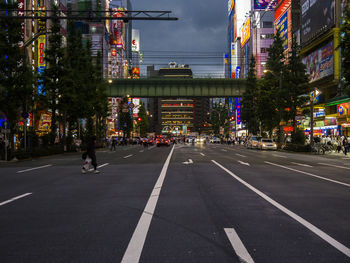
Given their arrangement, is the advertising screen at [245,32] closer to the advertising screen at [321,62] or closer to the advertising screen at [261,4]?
the advertising screen at [261,4]

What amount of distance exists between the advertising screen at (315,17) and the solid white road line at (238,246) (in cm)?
4843

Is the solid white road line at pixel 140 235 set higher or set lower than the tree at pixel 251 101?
lower

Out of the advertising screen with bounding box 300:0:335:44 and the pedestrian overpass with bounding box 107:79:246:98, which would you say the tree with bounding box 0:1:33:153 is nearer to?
the pedestrian overpass with bounding box 107:79:246:98

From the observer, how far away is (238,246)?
14.8ft

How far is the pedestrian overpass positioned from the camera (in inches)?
2019

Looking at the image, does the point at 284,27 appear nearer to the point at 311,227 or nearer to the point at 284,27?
the point at 284,27

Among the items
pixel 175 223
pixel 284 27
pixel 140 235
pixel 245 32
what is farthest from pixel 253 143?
pixel 245 32

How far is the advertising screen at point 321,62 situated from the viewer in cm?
4659

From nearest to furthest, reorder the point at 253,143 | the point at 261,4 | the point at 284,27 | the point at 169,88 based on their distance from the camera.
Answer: the point at 253,143 < the point at 169,88 < the point at 284,27 < the point at 261,4

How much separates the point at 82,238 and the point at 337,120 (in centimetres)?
4634

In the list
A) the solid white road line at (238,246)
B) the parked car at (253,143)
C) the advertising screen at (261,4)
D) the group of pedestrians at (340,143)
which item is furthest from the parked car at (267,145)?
the advertising screen at (261,4)

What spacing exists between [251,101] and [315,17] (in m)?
16.6

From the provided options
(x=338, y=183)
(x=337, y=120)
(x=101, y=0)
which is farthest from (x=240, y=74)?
(x=338, y=183)

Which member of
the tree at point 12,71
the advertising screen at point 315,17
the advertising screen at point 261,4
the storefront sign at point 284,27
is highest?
the advertising screen at point 261,4
